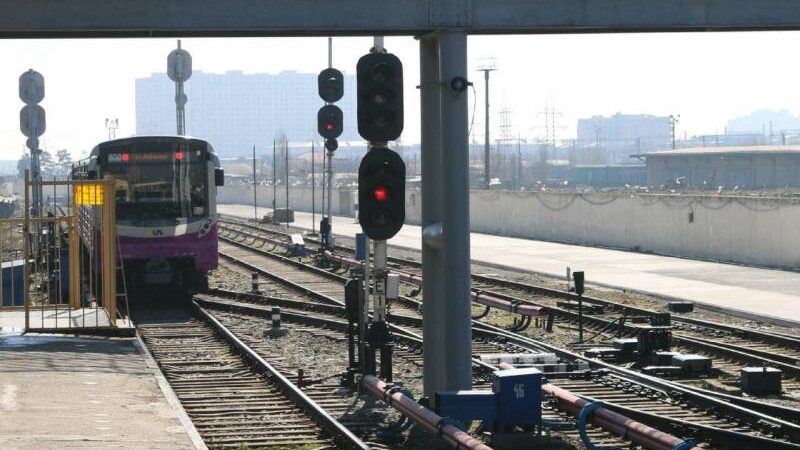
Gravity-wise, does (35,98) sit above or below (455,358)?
above

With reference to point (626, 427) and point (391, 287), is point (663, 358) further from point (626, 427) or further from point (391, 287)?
point (626, 427)

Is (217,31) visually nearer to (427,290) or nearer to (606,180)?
(427,290)

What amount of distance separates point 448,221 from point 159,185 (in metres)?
14.4

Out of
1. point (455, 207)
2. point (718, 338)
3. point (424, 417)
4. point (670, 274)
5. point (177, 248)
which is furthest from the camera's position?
point (670, 274)

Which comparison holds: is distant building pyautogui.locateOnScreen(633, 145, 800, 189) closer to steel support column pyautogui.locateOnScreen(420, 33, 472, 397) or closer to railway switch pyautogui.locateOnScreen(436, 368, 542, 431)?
steel support column pyautogui.locateOnScreen(420, 33, 472, 397)

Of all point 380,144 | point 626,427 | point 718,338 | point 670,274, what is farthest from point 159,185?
point 626,427

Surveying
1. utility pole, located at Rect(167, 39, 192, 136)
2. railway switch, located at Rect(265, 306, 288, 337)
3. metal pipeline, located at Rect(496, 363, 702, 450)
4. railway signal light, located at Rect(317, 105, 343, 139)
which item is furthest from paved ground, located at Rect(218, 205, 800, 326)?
utility pole, located at Rect(167, 39, 192, 136)

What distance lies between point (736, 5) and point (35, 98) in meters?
38.1

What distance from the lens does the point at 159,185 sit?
86.2 ft

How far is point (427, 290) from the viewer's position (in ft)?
43.5

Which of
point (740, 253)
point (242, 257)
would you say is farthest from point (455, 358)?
point (242, 257)

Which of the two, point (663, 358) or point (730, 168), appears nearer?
point (663, 358)

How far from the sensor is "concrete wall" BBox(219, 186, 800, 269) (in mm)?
35469

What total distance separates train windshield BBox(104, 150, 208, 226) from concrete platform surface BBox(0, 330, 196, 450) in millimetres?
6921
